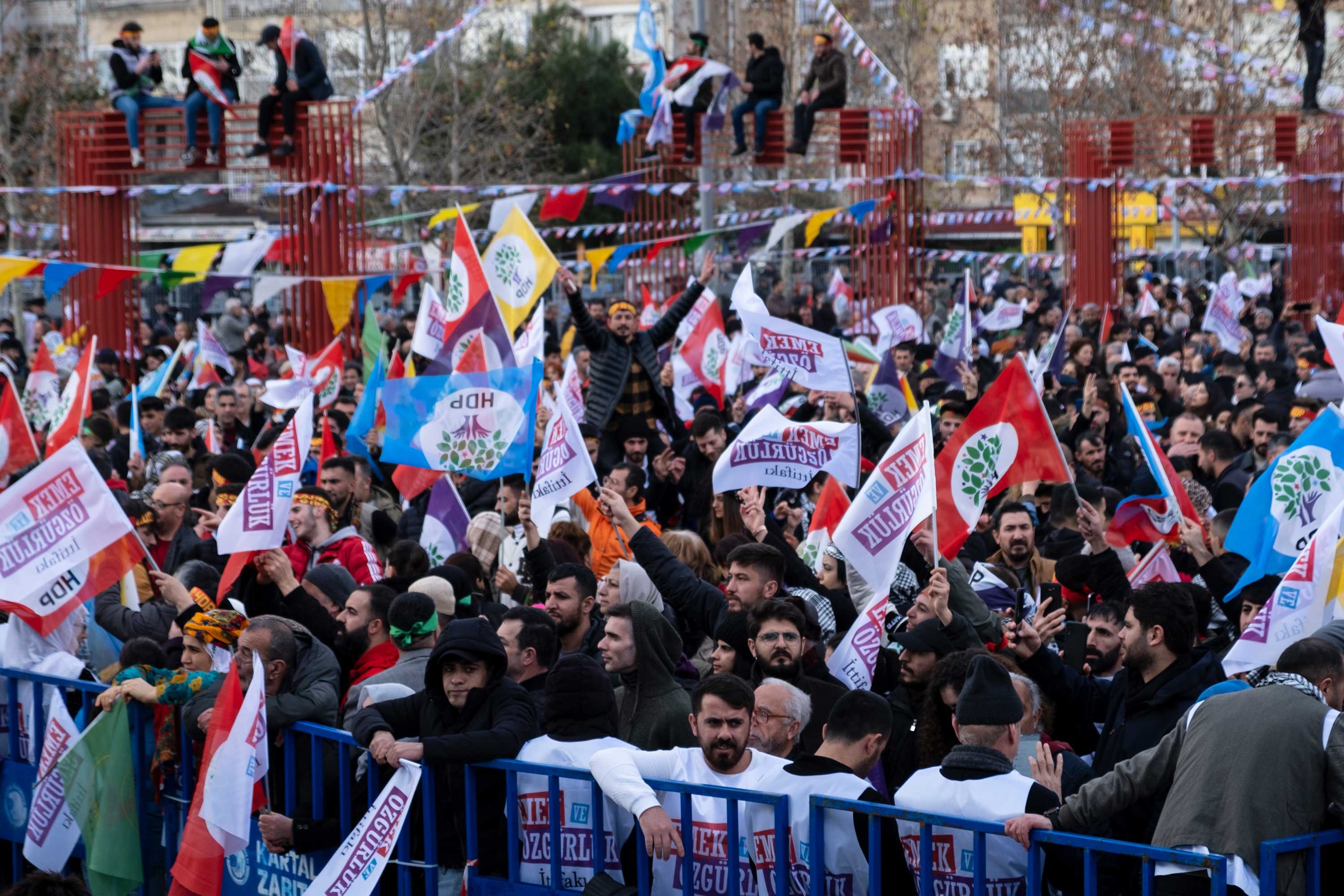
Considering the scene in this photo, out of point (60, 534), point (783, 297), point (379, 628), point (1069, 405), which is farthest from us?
point (783, 297)

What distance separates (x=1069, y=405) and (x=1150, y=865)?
8.97m

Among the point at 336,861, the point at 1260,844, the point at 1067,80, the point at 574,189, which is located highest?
the point at 1067,80

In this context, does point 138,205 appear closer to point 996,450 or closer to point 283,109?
point 283,109

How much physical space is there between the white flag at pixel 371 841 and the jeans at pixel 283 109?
664 inches

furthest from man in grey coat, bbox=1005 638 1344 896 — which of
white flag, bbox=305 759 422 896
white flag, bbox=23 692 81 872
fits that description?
white flag, bbox=23 692 81 872

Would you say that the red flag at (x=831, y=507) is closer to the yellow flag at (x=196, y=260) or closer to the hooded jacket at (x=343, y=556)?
the hooded jacket at (x=343, y=556)

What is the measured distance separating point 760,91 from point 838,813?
17796 millimetres

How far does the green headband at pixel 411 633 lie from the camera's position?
687cm

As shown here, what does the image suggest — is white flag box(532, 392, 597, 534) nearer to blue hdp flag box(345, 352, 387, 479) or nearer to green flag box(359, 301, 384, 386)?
blue hdp flag box(345, 352, 387, 479)

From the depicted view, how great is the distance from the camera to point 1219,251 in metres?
32.1

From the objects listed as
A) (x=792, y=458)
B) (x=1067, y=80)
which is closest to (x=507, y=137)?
(x=1067, y=80)

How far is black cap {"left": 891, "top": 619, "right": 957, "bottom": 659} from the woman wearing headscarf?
252 centimetres

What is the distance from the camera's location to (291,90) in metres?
21.5

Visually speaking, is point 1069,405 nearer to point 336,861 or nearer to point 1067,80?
point 336,861
